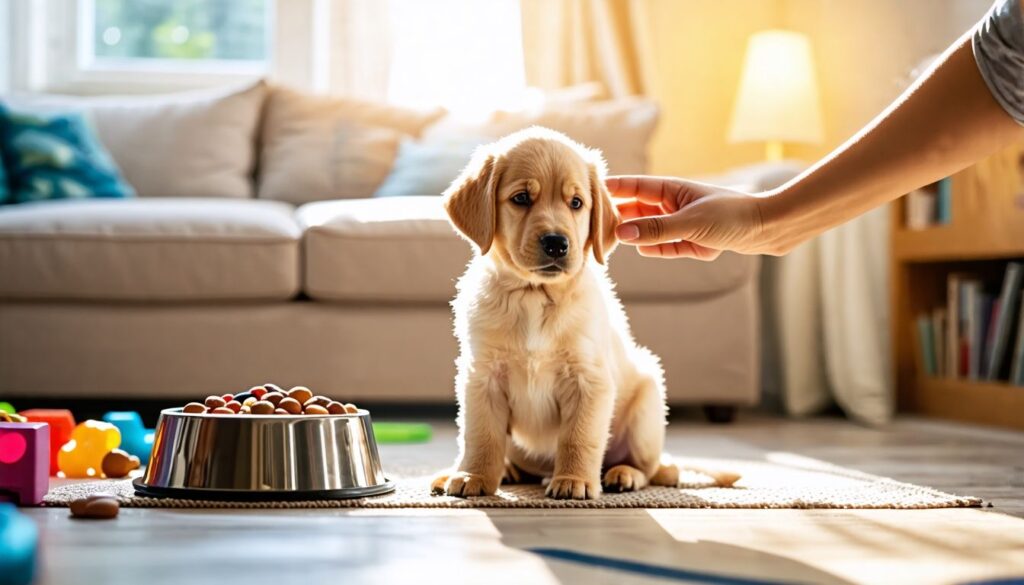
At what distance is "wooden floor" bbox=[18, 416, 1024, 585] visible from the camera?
1389mm

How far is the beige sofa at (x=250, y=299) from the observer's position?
3428mm

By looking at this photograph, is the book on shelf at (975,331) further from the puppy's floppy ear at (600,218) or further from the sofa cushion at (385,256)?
the puppy's floppy ear at (600,218)

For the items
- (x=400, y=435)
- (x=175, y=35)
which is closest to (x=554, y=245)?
(x=400, y=435)

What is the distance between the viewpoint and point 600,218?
2.15m

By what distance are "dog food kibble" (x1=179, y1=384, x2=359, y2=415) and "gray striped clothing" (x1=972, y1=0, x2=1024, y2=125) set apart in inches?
44.9

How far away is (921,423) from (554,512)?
236 cm

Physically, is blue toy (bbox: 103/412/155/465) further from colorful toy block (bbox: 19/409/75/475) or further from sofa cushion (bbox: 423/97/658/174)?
sofa cushion (bbox: 423/97/658/174)

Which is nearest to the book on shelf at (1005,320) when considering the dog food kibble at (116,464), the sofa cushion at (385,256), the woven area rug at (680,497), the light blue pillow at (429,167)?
the sofa cushion at (385,256)

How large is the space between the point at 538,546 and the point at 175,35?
438 centimetres

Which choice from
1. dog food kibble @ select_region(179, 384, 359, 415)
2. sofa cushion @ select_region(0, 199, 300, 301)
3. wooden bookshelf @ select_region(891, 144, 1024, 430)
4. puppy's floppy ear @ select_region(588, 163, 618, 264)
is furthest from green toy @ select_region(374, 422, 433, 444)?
wooden bookshelf @ select_region(891, 144, 1024, 430)

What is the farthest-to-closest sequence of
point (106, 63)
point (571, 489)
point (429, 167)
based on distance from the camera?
point (106, 63) → point (429, 167) → point (571, 489)

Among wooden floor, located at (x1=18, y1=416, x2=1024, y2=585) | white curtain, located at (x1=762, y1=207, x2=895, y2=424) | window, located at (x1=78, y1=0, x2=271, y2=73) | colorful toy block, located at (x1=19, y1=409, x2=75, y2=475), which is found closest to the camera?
wooden floor, located at (x1=18, y1=416, x2=1024, y2=585)

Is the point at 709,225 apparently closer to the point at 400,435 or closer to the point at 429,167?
the point at 400,435

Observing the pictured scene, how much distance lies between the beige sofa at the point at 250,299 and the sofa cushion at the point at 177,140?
68 centimetres
